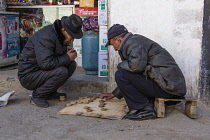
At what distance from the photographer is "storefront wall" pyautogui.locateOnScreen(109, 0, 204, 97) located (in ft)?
15.3

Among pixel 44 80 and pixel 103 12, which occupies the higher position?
pixel 103 12

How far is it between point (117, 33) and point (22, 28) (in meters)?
4.12

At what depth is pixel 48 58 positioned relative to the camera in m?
4.26

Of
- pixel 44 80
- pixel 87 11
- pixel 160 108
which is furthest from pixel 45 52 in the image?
pixel 87 11

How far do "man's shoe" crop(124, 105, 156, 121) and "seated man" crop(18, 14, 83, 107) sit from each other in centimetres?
117

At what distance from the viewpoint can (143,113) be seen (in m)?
3.88

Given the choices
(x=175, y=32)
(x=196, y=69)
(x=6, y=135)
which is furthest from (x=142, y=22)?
(x=6, y=135)

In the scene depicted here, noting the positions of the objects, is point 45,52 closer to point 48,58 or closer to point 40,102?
Result: point 48,58

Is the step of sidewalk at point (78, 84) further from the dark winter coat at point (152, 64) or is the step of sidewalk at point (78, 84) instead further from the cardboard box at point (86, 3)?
the cardboard box at point (86, 3)

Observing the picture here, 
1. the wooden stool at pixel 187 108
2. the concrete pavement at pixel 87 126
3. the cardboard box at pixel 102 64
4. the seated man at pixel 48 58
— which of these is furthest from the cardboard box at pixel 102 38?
the wooden stool at pixel 187 108

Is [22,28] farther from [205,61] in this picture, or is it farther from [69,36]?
[205,61]

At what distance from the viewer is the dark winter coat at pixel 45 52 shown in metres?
4.27

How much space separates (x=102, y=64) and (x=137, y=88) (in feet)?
5.59

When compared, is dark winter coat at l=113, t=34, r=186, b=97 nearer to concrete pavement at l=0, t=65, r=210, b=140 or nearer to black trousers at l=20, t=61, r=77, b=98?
concrete pavement at l=0, t=65, r=210, b=140
